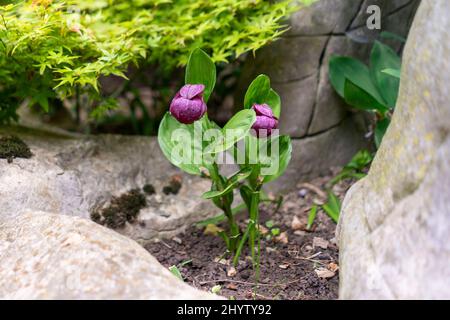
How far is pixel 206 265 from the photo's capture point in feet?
8.72

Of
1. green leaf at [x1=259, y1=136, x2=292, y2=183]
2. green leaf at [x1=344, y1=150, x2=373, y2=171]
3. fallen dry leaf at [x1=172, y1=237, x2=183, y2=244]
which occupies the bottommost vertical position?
fallen dry leaf at [x1=172, y1=237, x2=183, y2=244]

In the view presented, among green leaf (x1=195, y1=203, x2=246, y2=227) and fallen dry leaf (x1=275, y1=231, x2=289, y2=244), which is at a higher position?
green leaf (x1=195, y1=203, x2=246, y2=227)

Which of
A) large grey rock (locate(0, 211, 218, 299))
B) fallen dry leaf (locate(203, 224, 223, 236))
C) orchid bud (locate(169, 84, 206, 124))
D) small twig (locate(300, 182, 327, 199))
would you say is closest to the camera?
large grey rock (locate(0, 211, 218, 299))

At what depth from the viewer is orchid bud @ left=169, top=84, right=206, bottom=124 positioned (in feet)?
7.38

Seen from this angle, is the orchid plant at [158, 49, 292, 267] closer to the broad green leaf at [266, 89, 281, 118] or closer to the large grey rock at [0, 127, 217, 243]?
the broad green leaf at [266, 89, 281, 118]

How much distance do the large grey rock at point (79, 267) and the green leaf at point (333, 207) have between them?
1185 millimetres

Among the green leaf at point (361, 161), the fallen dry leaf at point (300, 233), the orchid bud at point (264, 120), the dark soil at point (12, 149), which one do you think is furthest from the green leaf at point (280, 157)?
the dark soil at point (12, 149)

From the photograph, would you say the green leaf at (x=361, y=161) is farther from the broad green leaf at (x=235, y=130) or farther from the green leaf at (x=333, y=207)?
the broad green leaf at (x=235, y=130)

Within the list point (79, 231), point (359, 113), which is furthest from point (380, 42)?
point (79, 231)

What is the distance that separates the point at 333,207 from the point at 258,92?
33.4 inches

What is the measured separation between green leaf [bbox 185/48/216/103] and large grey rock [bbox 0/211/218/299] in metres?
0.73

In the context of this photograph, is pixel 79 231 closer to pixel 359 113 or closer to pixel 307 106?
pixel 307 106

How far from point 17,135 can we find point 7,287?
3.64 ft

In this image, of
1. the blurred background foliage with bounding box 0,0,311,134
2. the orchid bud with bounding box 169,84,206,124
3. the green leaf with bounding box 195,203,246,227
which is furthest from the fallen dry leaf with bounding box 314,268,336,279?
the blurred background foliage with bounding box 0,0,311,134
